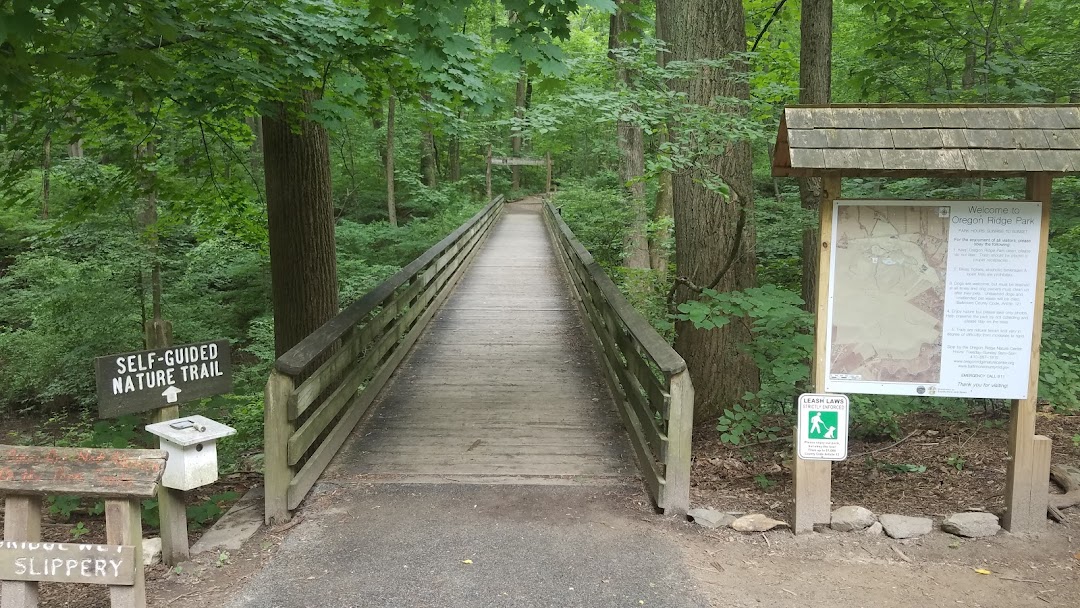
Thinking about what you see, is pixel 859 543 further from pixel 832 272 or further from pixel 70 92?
pixel 70 92

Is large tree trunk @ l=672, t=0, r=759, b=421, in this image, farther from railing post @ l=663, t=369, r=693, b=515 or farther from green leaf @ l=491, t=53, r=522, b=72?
green leaf @ l=491, t=53, r=522, b=72

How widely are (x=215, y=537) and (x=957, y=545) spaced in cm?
421

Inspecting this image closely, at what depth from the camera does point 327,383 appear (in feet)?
17.0

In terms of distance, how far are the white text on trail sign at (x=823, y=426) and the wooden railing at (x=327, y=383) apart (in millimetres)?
3035

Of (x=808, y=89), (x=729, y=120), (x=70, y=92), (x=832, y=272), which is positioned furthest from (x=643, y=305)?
(x=70, y=92)

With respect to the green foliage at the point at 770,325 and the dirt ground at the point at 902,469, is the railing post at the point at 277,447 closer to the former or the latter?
the dirt ground at the point at 902,469

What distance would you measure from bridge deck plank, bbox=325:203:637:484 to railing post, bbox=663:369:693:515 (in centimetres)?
67

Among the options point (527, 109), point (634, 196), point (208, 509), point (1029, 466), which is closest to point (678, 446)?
point (1029, 466)

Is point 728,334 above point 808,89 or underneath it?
underneath

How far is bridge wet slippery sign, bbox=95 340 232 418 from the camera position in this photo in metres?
3.40

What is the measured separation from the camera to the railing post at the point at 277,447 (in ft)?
13.9

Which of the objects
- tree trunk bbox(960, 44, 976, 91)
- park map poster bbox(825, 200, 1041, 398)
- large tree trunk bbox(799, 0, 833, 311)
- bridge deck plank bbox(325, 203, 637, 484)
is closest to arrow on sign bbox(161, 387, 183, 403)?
bridge deck plank bbox(325, 203, 637, 484)

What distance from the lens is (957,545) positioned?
394 cm

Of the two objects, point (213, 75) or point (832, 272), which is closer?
point (832, 272)
